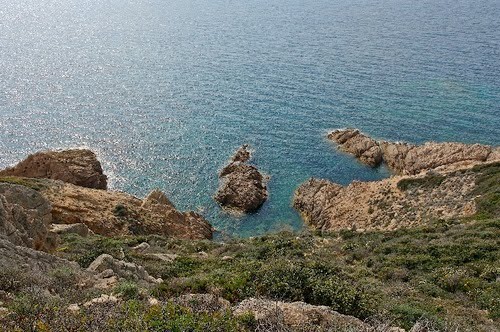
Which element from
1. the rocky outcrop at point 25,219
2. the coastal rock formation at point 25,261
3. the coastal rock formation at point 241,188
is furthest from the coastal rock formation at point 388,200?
the coastal rock formation at point 25,261

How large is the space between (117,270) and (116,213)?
17.6 meters

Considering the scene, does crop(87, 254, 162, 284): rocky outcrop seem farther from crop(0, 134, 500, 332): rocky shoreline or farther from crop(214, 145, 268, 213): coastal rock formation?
crop(214, 145, 268, 213): coastal rock formation

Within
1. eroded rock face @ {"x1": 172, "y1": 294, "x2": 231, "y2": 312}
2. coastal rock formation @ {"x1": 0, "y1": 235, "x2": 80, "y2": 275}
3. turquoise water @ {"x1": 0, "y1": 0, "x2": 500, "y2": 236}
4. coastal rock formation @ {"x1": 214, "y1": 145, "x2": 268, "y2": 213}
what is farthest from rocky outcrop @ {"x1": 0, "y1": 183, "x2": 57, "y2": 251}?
coastal rock formation @ {"x1": 214, "y1": 145, "x2": 268, "y2": 213}

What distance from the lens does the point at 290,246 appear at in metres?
27.1

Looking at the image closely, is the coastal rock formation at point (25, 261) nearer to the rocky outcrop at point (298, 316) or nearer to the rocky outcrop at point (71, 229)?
the rocky outcrop at point (298, 316)

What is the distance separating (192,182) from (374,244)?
2418cm

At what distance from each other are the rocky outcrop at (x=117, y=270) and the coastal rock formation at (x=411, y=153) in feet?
119

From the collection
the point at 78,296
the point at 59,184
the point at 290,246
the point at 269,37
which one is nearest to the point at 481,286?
the point at 290,246


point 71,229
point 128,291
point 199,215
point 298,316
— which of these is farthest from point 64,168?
point 298,316

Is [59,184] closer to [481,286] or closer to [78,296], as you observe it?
[78,296]

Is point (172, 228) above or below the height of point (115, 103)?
below

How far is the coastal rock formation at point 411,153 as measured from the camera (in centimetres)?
4662

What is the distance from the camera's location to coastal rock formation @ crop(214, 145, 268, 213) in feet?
146

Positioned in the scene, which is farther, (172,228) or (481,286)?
Answer: (172,228)
